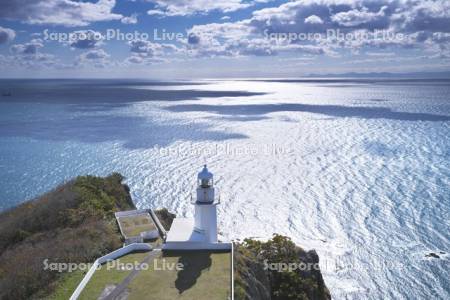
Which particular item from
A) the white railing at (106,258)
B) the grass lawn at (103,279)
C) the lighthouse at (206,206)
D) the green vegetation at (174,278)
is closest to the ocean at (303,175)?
the lighthouse at (206,206)

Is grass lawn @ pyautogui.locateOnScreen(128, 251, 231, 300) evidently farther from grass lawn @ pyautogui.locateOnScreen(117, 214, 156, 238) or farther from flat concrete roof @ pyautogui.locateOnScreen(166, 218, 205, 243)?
grass lawn @ pyautogui.locateOnScreen(117, 214, 156, 238)

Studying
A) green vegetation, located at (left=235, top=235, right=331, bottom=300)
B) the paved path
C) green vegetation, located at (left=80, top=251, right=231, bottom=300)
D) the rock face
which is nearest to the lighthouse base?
green vegetation, located at (left=80, top=251, right=231, bottom=300)

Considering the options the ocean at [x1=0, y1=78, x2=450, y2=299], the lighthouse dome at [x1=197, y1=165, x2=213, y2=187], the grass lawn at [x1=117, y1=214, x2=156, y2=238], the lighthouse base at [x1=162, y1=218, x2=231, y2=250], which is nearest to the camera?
the lighthouse dome at [x1=197, y1=165, x2=213, y2=187]

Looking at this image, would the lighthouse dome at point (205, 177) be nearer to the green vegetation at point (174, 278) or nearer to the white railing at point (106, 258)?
the green vegetation at point (174, 278)

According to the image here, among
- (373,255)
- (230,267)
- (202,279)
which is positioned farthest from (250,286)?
(373,255)

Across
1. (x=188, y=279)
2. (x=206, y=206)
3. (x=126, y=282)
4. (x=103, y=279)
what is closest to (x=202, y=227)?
(x=206, y=206)

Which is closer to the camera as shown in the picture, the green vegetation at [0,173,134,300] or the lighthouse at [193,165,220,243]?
the green vegetation at [0,173,134,300]
